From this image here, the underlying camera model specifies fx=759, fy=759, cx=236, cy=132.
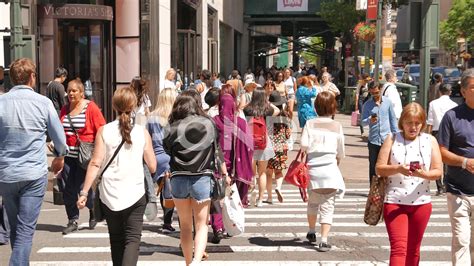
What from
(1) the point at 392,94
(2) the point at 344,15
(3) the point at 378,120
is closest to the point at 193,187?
(3) the point at 378,120

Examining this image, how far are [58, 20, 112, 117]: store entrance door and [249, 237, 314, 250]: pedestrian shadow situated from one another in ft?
37.6

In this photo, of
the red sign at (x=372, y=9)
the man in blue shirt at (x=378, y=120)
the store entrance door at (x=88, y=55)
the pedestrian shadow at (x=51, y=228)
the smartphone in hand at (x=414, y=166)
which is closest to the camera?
the smartphone in hand at (x=414, y=166)

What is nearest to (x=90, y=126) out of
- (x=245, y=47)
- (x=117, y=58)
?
(x=117, y=58)

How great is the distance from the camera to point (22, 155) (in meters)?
6.26

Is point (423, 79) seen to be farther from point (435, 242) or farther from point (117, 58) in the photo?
point (117, 58)

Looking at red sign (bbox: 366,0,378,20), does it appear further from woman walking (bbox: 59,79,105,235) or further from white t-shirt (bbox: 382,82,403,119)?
woman walking (bbox: 59,79,105,235)

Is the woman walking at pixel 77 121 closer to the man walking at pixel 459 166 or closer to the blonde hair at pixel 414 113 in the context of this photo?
the blonde hair at pixel 414 113

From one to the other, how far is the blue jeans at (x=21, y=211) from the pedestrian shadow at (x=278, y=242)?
320 cm

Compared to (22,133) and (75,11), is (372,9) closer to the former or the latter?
(75,11)

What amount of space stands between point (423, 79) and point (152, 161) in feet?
25.9

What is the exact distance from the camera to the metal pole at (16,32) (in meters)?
11.6

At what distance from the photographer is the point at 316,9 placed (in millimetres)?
49469

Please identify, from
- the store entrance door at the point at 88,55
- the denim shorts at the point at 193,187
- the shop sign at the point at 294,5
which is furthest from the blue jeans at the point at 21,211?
the shop sign at the point at 294,5

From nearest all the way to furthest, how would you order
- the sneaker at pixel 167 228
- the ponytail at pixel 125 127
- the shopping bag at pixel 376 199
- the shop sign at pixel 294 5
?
the shopping bag at pixel 376 199, the ponytail at pixel 125 127, the sneaker at pixel 167 228, the shop sign at pixel 294 5
